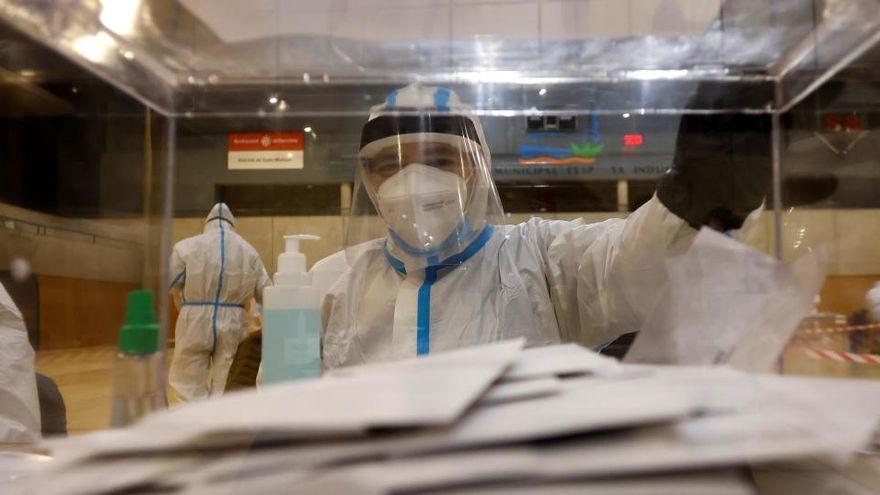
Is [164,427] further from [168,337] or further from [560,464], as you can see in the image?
[168,337]

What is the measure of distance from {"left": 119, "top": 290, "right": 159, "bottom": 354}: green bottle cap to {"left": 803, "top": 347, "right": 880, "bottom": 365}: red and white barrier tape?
61 cm

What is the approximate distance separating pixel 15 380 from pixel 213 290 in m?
0.31

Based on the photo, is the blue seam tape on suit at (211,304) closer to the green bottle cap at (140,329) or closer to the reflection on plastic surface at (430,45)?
the reflection on plastic surface at (430,45)

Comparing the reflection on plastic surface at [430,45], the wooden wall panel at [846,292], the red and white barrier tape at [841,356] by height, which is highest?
the reflection on plastic surface at [430,45]

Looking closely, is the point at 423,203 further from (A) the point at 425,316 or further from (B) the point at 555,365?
(B) the point at 555,365

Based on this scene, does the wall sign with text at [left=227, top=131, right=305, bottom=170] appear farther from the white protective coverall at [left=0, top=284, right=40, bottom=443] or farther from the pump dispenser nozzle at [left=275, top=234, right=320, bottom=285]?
the white protective coverall at [left=0, top=284, right=40, bottom=443]

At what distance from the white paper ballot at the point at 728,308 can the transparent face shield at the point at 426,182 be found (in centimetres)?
40

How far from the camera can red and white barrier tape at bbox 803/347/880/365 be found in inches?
25.1

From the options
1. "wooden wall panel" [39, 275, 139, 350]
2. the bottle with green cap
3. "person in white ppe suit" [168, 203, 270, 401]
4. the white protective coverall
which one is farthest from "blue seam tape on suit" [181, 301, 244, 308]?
the bottle with green cap

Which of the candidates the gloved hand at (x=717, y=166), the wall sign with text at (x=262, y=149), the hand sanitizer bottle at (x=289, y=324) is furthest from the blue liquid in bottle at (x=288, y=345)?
the gloved hand at (x=717, y=166)

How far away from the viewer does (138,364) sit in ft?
1.82

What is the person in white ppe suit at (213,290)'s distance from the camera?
922mm

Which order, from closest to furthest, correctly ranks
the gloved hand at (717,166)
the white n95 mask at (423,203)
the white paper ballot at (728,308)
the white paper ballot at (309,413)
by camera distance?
the white paper ballot at (309,413) → the white paper ballot at (728,308) → the gloved hand at (717,166) → the white n95 mask at (423,203)

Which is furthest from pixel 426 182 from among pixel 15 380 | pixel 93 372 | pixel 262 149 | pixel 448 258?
pixel 15 380
